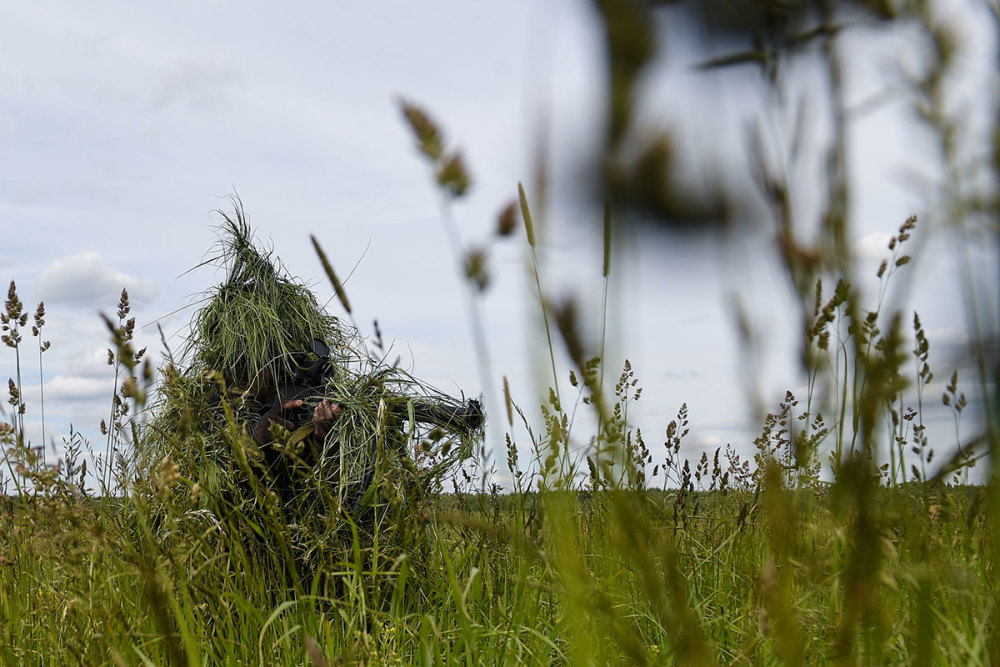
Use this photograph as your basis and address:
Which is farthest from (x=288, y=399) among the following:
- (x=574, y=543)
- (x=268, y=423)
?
(x=574, y=543)

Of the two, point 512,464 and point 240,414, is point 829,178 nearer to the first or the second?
point 512,464

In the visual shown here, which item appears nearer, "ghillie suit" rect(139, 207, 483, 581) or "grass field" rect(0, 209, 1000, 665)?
"grass field" rect(0, 209, 1000, 665)

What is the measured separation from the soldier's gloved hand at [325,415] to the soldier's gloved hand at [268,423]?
0.36 feet

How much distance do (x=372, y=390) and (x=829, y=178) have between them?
3018mm

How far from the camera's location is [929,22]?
0.74 metres

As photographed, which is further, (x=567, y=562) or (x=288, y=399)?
(x=288, y=399)

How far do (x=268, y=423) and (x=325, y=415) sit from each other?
0.25 m

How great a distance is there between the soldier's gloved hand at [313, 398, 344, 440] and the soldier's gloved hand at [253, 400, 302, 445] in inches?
4.3

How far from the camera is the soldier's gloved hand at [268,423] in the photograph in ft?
10.7

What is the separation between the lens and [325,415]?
3.25 metres

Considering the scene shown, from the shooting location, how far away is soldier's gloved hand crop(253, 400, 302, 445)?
3.26m

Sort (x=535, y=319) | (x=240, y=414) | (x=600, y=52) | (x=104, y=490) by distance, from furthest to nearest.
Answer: (x=240, y=414) → (x=104, y=490) → (x=535, y=319) → (x=600, y=52)

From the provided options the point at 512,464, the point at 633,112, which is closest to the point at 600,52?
the point at 633,112

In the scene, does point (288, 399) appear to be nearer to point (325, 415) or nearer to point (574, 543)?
point (325, 415)
